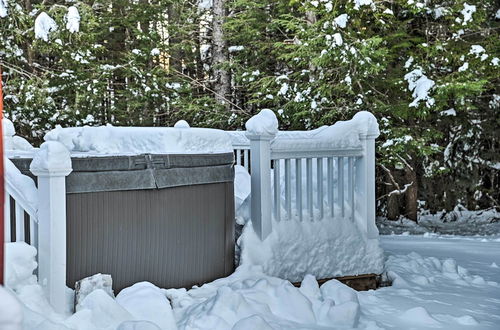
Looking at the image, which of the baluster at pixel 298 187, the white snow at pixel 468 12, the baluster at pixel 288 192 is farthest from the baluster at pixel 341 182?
the white snow at pixel 468 12

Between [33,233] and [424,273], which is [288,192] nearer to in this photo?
[424,273]

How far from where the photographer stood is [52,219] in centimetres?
393

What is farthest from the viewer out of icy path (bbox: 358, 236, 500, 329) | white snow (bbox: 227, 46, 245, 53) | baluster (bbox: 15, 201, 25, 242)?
white snow (bbox: 227, 46, 245, 53)

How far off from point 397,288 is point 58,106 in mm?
9274

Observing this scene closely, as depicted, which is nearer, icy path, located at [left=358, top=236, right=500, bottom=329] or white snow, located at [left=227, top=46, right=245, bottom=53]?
icy path, located at [left=358, top=236, right=500, bottom=329]

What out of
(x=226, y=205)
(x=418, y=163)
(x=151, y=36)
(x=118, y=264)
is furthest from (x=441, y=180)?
(x=118, y=264)

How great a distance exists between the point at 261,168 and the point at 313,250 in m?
0.89

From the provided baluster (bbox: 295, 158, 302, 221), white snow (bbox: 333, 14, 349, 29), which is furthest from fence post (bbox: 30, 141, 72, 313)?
white snow (bbox: 333, 14, 349, 29)

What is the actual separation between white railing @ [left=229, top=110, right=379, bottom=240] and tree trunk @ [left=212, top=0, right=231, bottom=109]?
7004 millimetres

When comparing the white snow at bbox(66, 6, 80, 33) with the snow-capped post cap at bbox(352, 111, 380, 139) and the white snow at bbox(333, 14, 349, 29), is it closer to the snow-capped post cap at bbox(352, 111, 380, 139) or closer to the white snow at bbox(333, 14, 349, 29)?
the white snow at bbox(333, 14, 349, 29)

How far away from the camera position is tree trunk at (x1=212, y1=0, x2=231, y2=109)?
42.2 feet

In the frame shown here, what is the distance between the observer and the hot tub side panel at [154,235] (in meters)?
4.26

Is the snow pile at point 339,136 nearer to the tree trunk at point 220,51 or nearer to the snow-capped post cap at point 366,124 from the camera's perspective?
the snow-capped post cap at point 366,124

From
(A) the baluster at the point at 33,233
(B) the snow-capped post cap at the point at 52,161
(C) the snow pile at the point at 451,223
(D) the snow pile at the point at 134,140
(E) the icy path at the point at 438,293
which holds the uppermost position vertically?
(D) the snow pile at the point at 134,140
